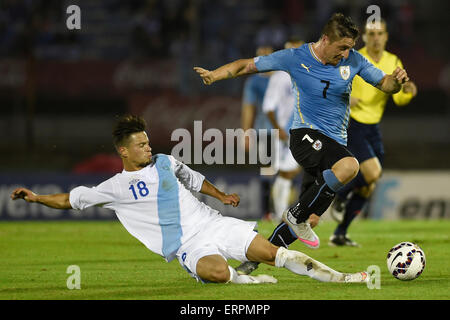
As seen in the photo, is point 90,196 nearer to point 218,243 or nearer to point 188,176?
point 188,176

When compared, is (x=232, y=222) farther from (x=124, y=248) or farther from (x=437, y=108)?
(x=437, y=108)

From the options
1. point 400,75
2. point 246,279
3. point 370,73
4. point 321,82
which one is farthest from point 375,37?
point 246,279

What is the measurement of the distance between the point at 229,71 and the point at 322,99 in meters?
0.92

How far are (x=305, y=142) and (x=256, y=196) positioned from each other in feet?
21.9

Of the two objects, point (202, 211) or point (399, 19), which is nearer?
point (202, 211)

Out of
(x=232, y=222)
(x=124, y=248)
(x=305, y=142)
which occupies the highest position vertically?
(x=305, y=142)

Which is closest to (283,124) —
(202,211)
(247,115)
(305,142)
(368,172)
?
(247,115)

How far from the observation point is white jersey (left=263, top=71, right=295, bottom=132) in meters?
12.5

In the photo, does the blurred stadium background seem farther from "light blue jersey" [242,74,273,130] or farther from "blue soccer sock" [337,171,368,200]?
"blue soccer sock" [337,171,368,200]

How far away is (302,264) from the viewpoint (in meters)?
6.50

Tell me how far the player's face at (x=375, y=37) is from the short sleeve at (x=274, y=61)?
8.00 feet

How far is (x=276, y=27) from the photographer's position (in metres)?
19.2

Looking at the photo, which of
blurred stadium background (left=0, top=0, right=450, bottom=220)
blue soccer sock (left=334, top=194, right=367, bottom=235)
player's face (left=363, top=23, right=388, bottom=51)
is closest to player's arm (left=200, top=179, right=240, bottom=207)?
blue soccer sock (left=334, top=194, right=367, bottom=235)

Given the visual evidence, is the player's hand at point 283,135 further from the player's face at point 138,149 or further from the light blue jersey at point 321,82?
the player's face at point 138,149
